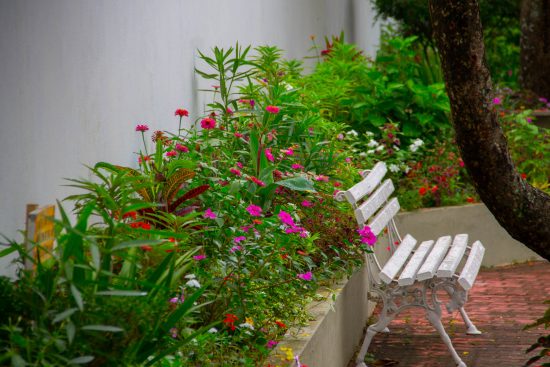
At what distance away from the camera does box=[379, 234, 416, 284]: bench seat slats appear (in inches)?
222

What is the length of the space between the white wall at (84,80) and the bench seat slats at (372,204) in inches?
53.4

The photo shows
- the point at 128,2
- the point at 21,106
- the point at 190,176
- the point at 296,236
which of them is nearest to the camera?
the point at 21,106

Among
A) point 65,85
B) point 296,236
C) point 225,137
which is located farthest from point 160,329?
point 225,137

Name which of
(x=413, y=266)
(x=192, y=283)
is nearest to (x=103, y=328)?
(x=192, y=283)

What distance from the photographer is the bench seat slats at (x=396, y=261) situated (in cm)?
564

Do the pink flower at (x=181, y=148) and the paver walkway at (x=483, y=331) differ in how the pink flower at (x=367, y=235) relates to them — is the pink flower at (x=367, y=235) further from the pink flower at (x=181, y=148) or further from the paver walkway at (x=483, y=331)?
the pink flower at (x=181, y=148)

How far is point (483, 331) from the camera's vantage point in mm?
6660

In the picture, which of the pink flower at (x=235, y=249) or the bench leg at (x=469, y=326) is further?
the bench leg at (x=469, y=326)

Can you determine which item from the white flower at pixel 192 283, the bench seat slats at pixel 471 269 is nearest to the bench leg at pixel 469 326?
the bench seat slats at pixel 471 269

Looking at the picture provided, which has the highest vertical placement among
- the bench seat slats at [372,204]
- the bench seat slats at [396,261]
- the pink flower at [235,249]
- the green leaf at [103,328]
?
the green leaf at [103,328]

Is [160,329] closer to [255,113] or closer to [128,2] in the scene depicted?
[128,2]

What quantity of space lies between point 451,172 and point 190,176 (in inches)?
190

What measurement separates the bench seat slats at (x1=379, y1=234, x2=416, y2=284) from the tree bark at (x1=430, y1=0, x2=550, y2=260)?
4.06ft

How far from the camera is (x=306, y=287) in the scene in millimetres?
5211
